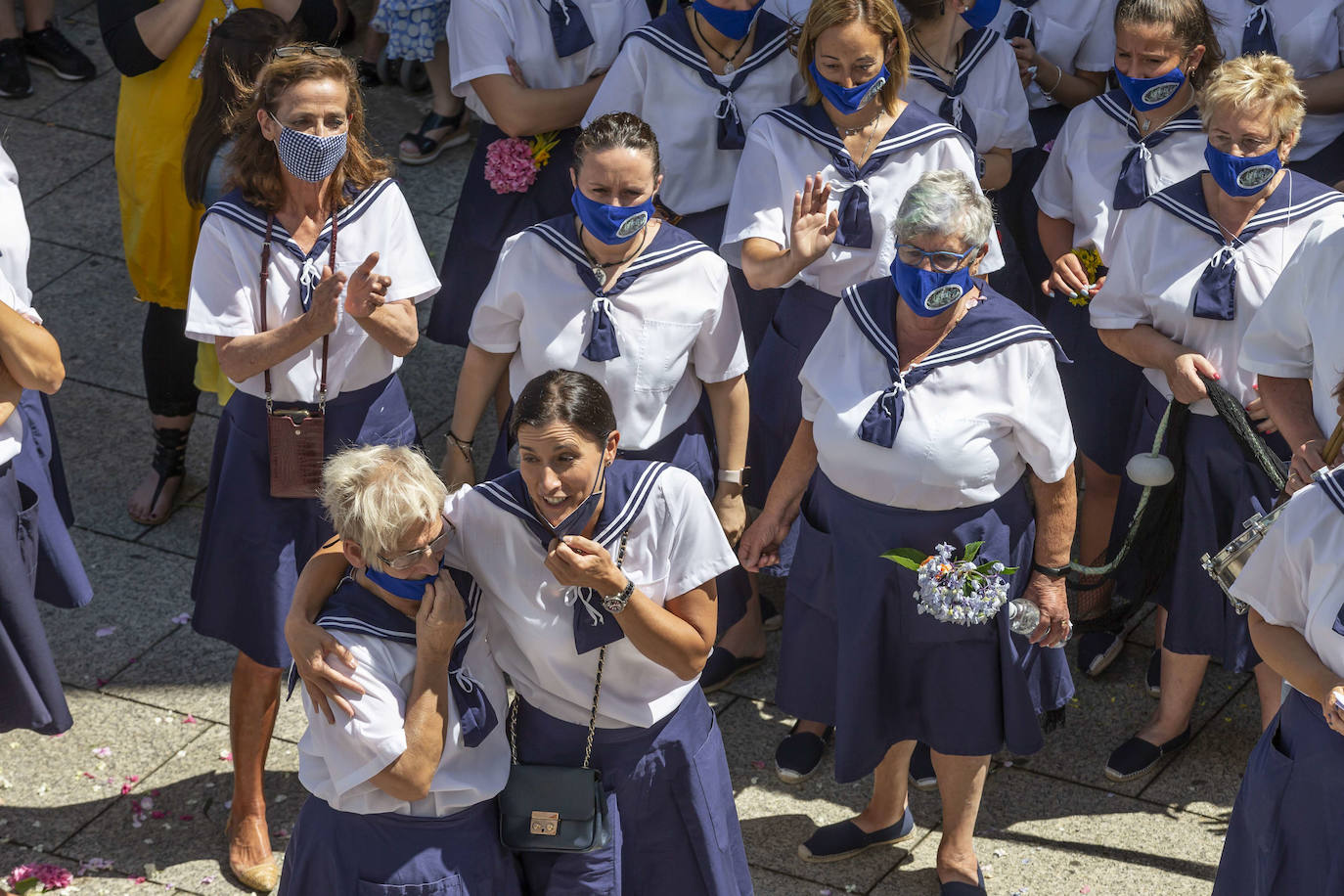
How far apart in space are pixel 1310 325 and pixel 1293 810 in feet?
4.13

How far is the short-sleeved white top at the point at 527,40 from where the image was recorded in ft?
19.1

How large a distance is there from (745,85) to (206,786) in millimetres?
2858

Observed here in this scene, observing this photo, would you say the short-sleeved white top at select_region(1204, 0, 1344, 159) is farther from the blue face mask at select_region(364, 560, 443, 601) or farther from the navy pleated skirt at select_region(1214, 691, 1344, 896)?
the blue face mask at select_region(364, 560, 443, 601)

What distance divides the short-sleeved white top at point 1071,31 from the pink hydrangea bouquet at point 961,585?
2.43 metres

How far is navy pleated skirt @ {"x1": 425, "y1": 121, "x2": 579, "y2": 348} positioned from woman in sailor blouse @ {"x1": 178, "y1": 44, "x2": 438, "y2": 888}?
1.07 metres

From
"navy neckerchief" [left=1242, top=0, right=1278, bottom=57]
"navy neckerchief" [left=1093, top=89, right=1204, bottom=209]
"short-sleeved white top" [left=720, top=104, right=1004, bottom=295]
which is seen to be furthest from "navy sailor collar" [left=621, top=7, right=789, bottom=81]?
"navy neckerchief" [left=1242, top=0, right=1278, bottom=57]

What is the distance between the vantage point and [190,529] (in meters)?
6.57

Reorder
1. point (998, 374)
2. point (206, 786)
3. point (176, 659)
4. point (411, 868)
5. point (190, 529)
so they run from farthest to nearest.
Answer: point (190, 529) → point (176, 659) → point (206, 786) → point (998, 374) → point (411, 868)

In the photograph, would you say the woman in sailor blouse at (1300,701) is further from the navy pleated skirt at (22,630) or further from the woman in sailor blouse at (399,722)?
the navy pleated skirt at (22,630)

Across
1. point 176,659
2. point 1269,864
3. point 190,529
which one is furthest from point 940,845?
point 190,529

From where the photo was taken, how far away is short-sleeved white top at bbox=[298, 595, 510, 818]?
12.0 ft

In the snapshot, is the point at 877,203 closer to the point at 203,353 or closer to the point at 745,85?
the point at 745,85

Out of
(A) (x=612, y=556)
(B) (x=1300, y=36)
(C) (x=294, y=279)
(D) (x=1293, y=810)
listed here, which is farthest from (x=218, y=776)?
(B) (x=1300, y=36)

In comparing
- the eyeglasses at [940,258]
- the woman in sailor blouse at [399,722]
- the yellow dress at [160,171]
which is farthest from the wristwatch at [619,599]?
→ the yellow dress at [160,171]
